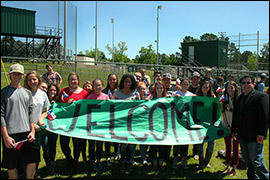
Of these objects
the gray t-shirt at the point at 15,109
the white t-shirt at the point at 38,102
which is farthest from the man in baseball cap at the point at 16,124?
the white t-shirt at the point at 38,102

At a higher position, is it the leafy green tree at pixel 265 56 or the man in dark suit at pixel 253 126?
the leafy green tree at pixel 265 56

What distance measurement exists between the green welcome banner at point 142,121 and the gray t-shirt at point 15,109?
2.74ft

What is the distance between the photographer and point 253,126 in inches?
144

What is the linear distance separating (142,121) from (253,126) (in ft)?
A: 6.81

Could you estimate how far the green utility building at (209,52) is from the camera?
24.7 m

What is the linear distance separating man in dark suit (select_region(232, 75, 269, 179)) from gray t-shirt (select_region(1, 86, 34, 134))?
12.0 ft

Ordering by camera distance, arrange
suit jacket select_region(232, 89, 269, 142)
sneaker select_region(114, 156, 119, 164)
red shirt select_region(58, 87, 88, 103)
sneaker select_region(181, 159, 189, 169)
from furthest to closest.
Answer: sneaker select_region(114, 156, 119, 164) < sneaker select_region(181, 159, 189, 169) < red shirt select_region(58, 87, 88, 103) < suit jacket select_region(232, 89, 269, 142)

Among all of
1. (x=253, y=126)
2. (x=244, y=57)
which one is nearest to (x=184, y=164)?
(x=253, y=126)

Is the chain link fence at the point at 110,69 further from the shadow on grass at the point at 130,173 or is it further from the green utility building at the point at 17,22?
the green utility building at the point at 17,22

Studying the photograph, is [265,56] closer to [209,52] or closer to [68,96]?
[209,52]

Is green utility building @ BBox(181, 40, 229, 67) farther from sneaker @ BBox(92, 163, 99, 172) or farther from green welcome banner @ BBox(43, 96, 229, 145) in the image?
sneaker @ BBox(92, 163, 99, 172)

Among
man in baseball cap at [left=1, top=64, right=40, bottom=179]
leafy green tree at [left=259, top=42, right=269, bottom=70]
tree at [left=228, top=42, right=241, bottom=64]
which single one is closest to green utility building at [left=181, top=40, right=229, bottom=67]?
tree at [left=228, top=42, right=241, bottom=64]

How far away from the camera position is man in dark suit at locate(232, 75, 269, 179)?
3578 millimetres

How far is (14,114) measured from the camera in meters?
3.26
